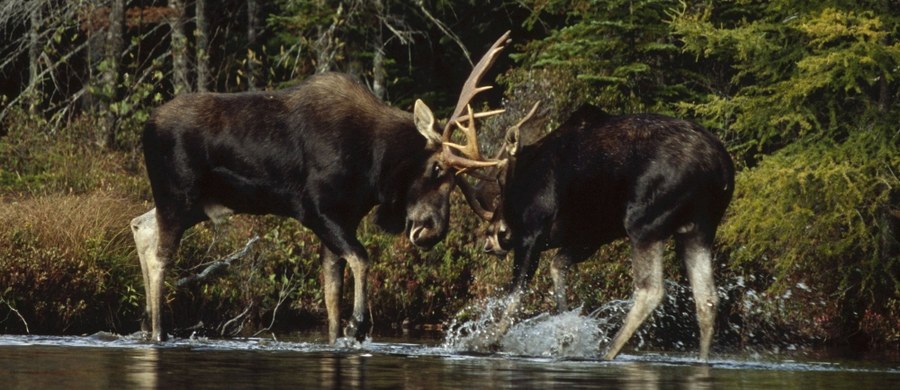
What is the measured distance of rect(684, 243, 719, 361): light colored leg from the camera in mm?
12977

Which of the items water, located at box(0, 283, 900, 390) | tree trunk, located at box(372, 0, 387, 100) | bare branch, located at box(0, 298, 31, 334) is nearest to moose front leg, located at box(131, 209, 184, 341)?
water, located at box(0, 283, 900, 390)

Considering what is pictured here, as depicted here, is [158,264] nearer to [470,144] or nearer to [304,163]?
[304,163]

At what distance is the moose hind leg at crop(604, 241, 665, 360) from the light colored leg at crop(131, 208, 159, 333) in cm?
415

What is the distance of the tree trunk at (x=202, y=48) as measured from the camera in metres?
24.9

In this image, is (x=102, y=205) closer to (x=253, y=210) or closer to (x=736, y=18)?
(x=253, y=210)

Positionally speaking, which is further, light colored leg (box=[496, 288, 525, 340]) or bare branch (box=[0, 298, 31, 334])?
bare branch (box=[0, 298, 31, 334])

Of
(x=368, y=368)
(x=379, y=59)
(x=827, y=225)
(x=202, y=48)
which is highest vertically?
(x=202, y=48)

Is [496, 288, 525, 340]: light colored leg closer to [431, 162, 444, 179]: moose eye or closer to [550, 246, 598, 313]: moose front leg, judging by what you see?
[550, 246, 598, 313]: moose front leg

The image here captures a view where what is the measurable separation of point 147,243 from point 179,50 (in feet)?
36.1

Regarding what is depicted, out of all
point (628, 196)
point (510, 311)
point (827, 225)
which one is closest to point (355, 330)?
point (510, 311)

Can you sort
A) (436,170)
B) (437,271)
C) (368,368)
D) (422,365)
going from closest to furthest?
(368,368) → (422,365) → (436,170) → (437,271)

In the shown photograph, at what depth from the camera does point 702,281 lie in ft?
42.8

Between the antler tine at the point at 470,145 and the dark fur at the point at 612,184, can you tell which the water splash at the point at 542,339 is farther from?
the antler tine at the point at 470,145

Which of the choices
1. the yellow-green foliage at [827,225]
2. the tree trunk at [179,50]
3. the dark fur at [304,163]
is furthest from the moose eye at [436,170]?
the tree trunk at [179,50]
